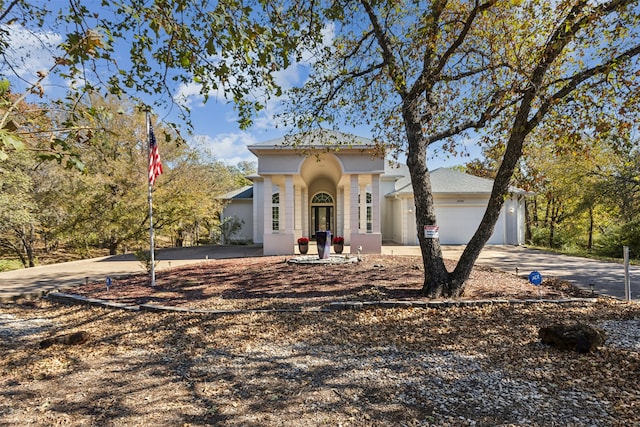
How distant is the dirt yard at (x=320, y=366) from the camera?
8.71 feet

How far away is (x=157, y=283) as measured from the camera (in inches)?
329

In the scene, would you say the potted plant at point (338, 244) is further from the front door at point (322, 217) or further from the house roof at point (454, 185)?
the front door at point (322, 217)

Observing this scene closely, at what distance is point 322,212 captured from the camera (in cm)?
2088

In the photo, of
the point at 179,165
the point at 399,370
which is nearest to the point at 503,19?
the point at 399,370

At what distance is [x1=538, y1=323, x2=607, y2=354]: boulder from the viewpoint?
358 centimetres

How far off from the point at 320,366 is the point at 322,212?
17423 millimetres

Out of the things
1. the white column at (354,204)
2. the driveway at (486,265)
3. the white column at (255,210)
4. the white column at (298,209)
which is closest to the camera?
the driveway at (486,265)

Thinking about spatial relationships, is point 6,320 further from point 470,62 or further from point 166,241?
point 166,241

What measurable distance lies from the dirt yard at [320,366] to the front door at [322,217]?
14393mm

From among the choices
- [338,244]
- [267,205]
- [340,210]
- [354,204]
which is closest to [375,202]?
[354,204]

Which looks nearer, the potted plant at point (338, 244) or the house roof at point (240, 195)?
the potted plant at point (338, 244)

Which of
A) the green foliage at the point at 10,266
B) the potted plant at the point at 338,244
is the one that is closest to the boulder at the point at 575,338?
the potted plant at the point at 338,244

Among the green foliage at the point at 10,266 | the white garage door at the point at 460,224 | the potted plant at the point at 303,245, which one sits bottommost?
the green foliage at the point at 10,266

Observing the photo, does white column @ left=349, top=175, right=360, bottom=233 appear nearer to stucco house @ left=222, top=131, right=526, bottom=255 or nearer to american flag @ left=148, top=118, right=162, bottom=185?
stucco house @ left=222, top=131, right=526, bottom=255
